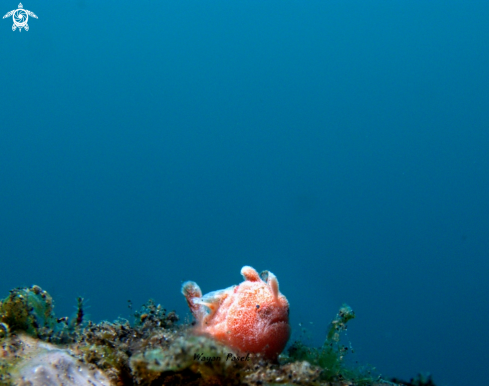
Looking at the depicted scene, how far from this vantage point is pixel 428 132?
367ft

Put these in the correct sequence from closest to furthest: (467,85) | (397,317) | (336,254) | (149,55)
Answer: (397,317) → (336,254) → (467,85) → (149,55)

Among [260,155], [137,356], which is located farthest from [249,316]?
[260,155]

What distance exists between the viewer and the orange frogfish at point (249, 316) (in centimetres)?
309

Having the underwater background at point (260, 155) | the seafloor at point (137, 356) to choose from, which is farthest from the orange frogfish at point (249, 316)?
the underwater background at point (260, 155)

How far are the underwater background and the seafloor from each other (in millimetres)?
78709

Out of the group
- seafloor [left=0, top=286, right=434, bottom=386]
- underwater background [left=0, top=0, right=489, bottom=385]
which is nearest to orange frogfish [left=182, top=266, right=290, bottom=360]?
seafloor [left=0, top=286, right=434, bottom=386]

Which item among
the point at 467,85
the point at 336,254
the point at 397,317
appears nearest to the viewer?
the point at 397,317

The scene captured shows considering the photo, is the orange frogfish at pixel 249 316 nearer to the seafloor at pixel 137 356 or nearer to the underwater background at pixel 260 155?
the seafloor at pixel 137 356

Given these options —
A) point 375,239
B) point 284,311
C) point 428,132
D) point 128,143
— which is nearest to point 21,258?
point 128,143

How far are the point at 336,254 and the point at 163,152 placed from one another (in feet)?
216

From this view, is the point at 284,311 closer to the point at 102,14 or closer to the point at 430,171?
the point at 430,171

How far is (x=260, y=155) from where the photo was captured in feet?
392

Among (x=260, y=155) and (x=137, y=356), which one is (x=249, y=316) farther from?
(x=260, y=155)

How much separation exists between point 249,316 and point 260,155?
11713 cm
